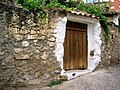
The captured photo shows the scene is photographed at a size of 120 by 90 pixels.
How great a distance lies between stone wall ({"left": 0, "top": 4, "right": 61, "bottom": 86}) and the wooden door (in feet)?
3.64

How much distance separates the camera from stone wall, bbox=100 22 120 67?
8.73 metres

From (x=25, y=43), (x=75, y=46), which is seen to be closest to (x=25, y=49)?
(x=25, y=43)

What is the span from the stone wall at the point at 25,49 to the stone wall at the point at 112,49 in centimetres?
291

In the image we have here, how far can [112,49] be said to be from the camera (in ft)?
31.0

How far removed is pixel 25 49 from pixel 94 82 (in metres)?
2.35

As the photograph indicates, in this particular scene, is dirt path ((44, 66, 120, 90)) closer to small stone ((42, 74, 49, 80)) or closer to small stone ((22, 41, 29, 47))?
small stone ((42, 74, 49, 80))

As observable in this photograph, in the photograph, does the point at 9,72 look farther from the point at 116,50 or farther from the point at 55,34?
the point at 116,50

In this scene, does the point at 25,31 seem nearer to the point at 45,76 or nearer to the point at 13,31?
the point at 13,31

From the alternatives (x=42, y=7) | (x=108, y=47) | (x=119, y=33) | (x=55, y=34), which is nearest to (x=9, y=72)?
(x=55, y=34)

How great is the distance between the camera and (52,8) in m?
6.64

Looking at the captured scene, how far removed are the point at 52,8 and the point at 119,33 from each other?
5.06 meters

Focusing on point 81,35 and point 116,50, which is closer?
point 81,35

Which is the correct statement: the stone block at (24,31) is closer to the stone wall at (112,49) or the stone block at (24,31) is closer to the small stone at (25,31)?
the small stone at (25,31)

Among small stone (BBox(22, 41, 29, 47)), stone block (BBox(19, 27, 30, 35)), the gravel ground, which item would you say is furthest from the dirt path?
stone block (BBox(19, 27, 30, 35))
